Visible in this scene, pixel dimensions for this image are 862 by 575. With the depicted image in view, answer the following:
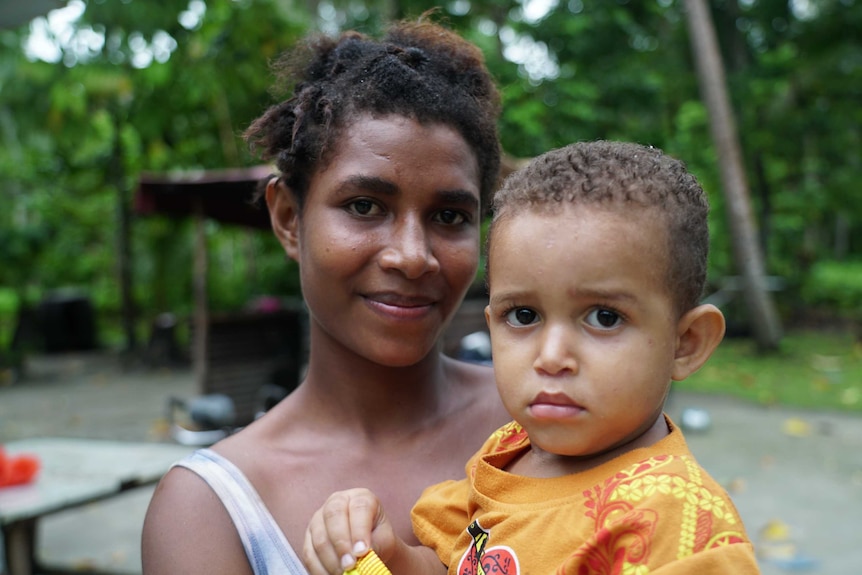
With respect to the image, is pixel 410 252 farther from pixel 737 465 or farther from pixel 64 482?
pixel 737 465

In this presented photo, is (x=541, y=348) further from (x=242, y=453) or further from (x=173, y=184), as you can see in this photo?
(x=173, y=184)

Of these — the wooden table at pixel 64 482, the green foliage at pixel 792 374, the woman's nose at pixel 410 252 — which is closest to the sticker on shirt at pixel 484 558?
the woman's nose at pixel 410 252

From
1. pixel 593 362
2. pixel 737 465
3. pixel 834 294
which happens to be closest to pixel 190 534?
pixel 593 362

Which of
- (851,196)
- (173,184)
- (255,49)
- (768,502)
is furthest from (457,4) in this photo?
(851,196)

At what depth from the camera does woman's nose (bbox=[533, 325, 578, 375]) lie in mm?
1247

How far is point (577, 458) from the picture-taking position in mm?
1370

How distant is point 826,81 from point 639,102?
362 cm

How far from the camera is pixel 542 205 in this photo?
1313mm

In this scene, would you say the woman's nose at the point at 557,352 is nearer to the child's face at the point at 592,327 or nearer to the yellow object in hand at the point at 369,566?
the child's face at the point at 592,327

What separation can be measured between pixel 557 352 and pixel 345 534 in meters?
0.46

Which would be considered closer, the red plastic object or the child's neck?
the child's neck

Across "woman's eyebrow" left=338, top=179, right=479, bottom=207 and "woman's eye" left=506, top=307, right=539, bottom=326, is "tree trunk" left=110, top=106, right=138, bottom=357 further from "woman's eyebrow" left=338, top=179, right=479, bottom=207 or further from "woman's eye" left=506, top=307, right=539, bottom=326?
"woman's eye" left=506, top=307, right=539, bottom=326

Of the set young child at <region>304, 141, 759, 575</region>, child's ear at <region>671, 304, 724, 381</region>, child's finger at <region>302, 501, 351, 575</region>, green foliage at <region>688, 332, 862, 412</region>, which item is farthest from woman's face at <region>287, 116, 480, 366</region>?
green foliage at <region>688, 332, 862, 412</region>

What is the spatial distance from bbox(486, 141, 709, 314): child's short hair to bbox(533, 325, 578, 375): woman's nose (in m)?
0.19
